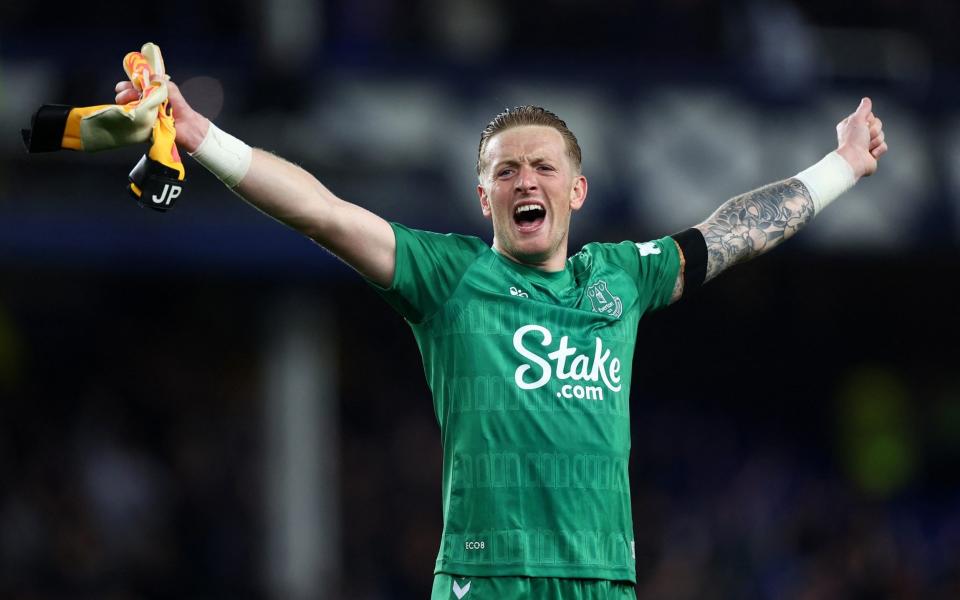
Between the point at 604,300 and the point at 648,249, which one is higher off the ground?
the point at 648,249

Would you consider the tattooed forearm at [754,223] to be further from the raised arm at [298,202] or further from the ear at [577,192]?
the raised arm at [298,202]

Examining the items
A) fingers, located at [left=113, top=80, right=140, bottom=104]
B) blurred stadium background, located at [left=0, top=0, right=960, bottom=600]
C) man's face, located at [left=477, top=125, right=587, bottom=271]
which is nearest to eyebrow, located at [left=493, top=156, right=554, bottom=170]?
man's face, located at [left=477, top=125, right=587, bottom=271]

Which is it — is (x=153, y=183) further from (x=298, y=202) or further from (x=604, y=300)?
(x=604, y=300)

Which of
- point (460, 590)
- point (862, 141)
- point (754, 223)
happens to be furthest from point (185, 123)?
point (862, 141)

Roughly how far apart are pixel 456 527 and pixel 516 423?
→ 0.40 metres

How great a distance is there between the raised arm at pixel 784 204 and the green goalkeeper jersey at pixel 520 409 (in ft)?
2.39

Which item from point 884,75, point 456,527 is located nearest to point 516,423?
point 456,527

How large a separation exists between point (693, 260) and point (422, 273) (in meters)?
1.20

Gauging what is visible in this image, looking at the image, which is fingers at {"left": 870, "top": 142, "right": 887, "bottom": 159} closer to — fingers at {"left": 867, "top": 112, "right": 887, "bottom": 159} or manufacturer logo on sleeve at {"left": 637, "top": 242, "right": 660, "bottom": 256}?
fingers at {"left": 867, "top": 112, "right": 887, "bottom": 159}

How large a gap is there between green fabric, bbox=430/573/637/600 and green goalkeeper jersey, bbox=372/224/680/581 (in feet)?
0.11

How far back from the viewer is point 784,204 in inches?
245

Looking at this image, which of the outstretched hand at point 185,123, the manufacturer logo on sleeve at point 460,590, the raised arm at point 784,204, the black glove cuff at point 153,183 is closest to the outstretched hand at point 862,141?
the raised arm at point 784,204

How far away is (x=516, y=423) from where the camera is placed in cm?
525

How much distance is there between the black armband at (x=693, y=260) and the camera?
5.98 metres
